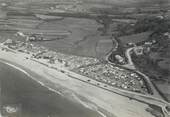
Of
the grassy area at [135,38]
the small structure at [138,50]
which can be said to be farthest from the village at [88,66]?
the grassy area at [135,38]

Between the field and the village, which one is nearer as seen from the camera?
the village

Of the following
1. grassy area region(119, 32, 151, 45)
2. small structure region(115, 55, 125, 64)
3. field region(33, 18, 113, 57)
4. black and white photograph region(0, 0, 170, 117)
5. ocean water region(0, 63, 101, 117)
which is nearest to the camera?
ocean water region(0, 63, 101, 117)

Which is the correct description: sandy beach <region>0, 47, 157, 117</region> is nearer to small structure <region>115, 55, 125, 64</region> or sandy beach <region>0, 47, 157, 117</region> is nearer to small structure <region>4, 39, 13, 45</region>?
small structure <region>4, 39, 13, 45</region>

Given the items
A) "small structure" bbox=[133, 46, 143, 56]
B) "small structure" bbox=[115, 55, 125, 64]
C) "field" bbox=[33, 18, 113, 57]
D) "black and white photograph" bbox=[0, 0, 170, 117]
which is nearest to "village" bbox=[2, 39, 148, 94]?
"black and white photograph" bbox=[0, 0, 170, 117]

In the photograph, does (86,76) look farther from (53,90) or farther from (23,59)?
(23,59)

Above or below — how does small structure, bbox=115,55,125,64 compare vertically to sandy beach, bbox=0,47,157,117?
above

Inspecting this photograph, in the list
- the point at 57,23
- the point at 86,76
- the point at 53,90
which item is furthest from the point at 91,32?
the point at 53,90

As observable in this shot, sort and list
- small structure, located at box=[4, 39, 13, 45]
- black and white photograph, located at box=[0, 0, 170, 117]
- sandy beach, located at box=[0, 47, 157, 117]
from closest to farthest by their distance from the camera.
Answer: sandy beach, located at box=[0, 47, 157, 117], black and white photograph, located at box=[0, 0, 170, 117], small structure, located at box=[4, 39, 13, 45]

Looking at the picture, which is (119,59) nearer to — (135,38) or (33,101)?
(135,38)
